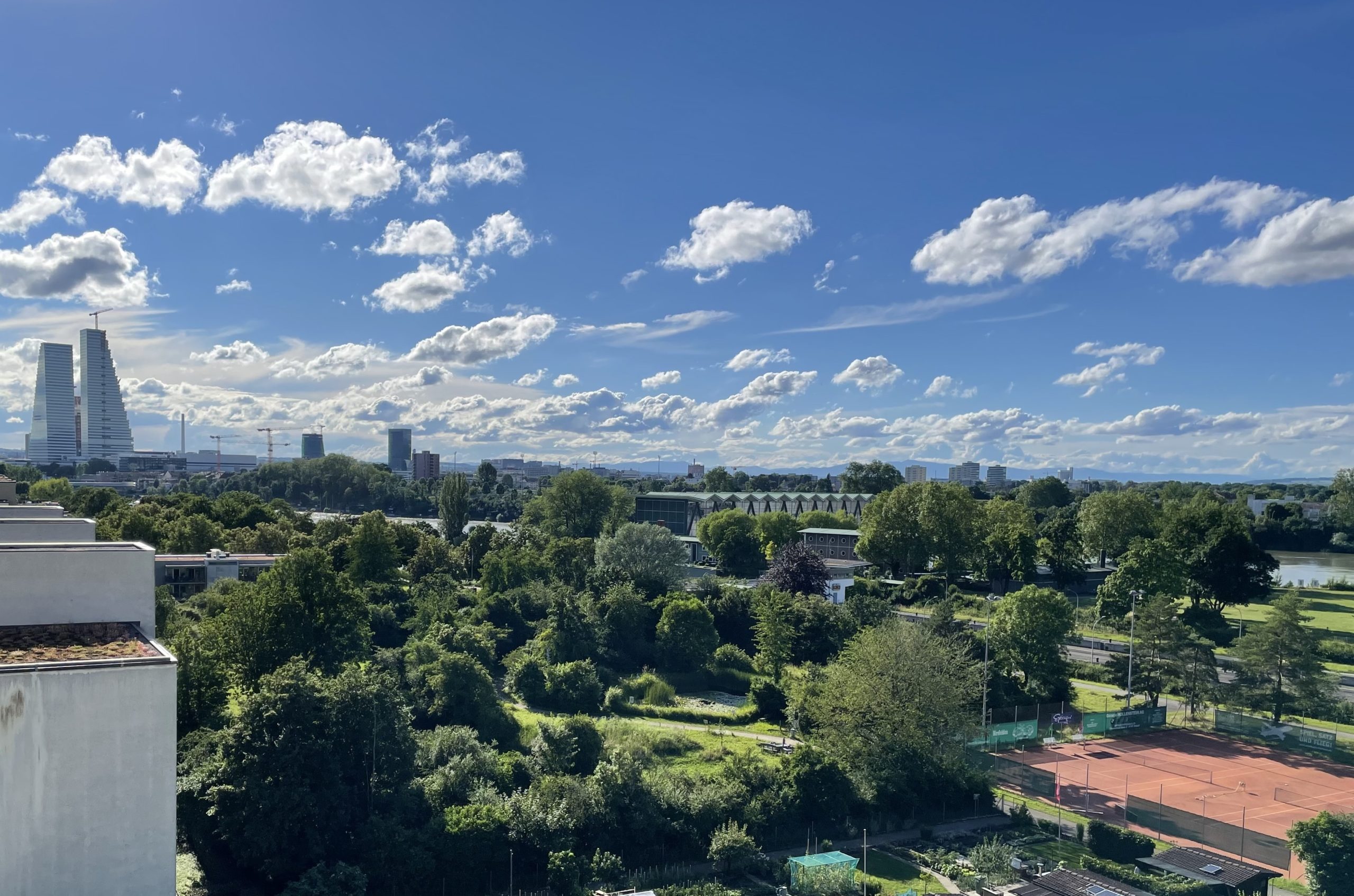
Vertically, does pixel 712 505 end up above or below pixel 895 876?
above

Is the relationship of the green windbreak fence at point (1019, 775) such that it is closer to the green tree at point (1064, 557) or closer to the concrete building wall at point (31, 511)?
the concrete building wall at point (31, 511)

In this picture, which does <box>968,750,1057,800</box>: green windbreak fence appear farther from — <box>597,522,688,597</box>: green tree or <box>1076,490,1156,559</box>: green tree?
<box>1076,490,1156,559</box>: green tree

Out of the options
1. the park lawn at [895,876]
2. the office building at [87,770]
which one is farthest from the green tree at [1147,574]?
the office building at [87,770]

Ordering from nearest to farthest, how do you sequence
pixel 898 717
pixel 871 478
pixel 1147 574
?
1. pixel 898 717
2. pixel 1147 574
3. pixel 871 478

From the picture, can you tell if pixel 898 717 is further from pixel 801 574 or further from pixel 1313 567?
pixel 1313 567

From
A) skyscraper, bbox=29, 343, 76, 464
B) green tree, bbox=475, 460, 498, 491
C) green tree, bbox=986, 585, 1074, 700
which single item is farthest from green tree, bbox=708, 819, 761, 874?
skyscraper, bbox=29, 343, 76, 464

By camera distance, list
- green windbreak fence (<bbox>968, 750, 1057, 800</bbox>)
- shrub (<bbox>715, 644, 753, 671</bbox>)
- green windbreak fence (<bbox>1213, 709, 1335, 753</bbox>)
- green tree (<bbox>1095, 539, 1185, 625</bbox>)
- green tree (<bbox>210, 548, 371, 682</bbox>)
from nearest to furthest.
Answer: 1. green tree (<bbox>210, 548, 371, 682</bbox>)
2. green windbreak fence (<bbox>968, 750, 1057, 800</bbox>)
3. green windbreak fence (<bbox>1213, 709, 1335, 753</bbox>)
4. shrub (<bbox>715, 644, 753, 671</bbox>)
5. green tree (<bbox>1095, 539, 1185, 625</bbox>)

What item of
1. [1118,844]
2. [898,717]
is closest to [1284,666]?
[1118,844]
